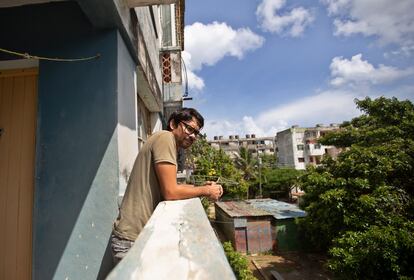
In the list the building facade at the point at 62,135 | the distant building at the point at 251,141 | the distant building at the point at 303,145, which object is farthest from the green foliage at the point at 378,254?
the distant building at the point at 251,141

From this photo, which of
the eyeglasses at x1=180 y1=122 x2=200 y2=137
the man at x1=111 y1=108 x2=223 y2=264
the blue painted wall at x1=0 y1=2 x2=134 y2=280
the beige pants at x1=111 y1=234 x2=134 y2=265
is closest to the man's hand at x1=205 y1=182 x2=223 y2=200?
the man at x1=111 y1=108 x2=223 y2=264

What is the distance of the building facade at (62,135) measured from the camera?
2369 mm

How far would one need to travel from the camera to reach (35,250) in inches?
93.6

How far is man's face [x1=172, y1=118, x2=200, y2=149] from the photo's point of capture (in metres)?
1.95

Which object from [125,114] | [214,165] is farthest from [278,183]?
[125,114]

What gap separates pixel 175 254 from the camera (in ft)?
2.96

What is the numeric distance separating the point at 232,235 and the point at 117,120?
15.3 meters

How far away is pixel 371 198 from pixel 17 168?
8.85m

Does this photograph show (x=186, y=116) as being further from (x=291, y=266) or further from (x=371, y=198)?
(x=291, y=266)

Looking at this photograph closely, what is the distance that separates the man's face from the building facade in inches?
30.7

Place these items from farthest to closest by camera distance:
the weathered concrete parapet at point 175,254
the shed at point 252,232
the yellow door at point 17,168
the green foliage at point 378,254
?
the shed at point 252,232
the green foliage at point 378,254
the yellow door at point 17,168
the weathered concrete parapet at point 175,254

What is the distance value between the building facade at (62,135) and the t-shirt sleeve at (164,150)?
0.92 meters

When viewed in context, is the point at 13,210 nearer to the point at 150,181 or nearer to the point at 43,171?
the point at 43,171

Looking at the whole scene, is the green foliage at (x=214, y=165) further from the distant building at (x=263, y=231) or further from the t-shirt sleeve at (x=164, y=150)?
the t-shirt sleeve at (x=164, y=150)
